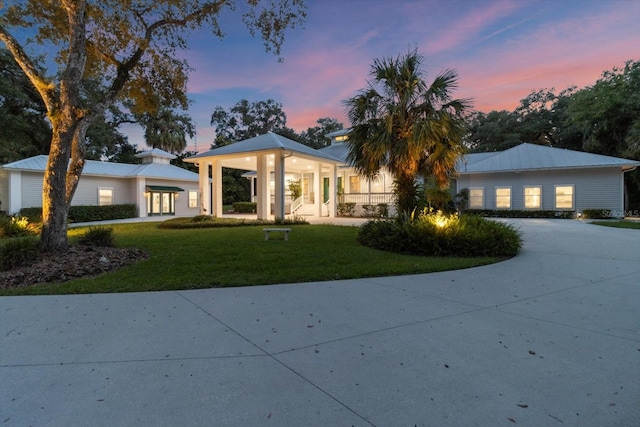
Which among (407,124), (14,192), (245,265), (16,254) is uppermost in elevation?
(407,124)

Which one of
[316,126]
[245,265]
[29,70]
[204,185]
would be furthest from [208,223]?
[316,126]

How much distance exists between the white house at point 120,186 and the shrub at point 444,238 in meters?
14.5

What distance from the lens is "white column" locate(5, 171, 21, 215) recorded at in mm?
18062

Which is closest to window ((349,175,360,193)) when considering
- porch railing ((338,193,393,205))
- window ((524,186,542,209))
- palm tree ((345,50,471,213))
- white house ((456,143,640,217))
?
porch railing ((338,193,393,205))

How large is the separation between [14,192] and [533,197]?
3097cm

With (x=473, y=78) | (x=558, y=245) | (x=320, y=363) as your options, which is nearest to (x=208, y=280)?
(x=320, y=363)

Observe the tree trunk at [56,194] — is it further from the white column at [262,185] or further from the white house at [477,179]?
the white column at [262,185]

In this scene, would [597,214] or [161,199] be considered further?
[161,199]

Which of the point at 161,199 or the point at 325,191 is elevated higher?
the point at 325,191

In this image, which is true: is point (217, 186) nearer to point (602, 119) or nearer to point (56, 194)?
point (56, 194)

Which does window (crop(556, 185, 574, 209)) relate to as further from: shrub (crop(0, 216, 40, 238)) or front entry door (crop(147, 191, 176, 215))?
front entry door (crop(147, 191, 176, 215))

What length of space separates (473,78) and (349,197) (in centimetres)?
1135

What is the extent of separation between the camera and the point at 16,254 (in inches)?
250

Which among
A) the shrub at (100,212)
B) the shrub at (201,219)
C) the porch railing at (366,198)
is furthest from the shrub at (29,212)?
the porch railing at (366,198)
